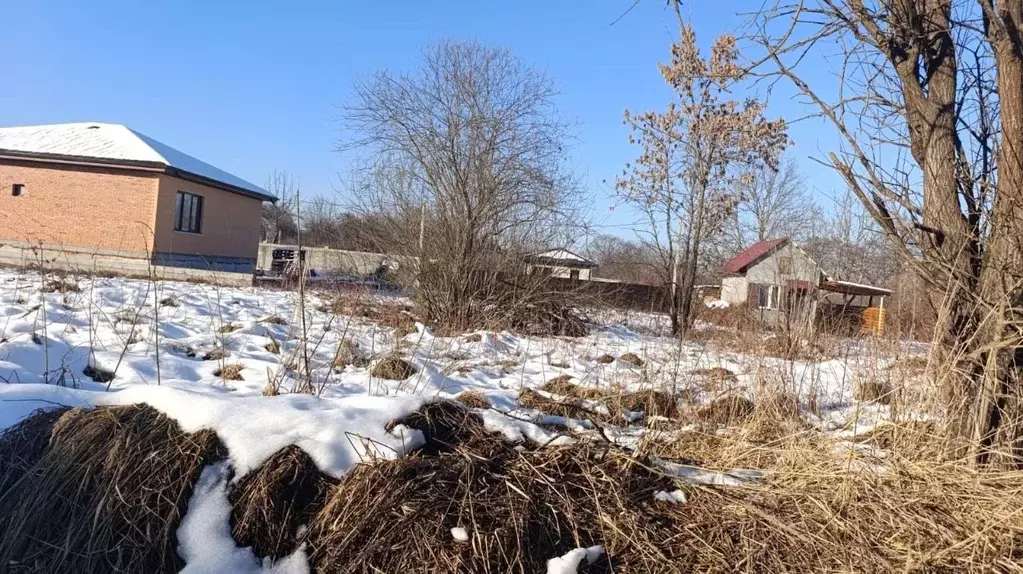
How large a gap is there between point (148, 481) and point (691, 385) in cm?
463

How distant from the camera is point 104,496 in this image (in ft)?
8.36

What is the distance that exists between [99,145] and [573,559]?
79.6 feet

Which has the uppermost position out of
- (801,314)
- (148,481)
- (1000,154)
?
(1000,154)

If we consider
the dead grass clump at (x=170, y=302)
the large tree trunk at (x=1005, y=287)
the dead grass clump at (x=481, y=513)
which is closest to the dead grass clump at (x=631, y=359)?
the large tree trunk at (x=1005, y=287)

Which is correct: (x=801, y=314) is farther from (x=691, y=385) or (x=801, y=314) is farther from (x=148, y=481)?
(x=148, y=481)

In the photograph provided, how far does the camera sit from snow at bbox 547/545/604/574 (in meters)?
2.50

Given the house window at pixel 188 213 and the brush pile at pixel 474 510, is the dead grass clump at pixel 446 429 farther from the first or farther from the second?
the house window at pixel 188 213

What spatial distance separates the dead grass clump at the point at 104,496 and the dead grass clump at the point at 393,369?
2908 millimetres

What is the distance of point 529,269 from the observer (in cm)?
1231

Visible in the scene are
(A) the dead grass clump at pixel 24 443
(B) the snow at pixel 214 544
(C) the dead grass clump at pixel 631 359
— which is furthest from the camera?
(C) the dead grass clump at pixel 631 359

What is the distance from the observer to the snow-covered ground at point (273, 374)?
288cm

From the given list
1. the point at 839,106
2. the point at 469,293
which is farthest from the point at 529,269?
the point at 839,106

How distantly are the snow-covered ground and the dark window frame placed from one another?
10753 millimetres

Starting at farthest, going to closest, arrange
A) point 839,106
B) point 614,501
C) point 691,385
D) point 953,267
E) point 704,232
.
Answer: point 704,232 → point 691,385 → point 839,106 → point 953,267 → point 614,501
